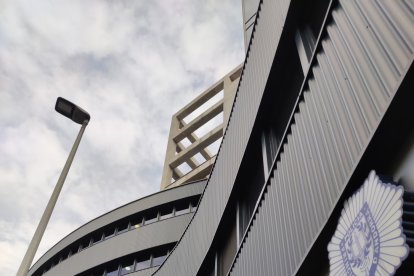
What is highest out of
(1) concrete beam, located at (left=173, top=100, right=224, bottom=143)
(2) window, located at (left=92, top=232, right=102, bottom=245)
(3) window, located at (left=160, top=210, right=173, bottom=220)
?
(1) concrete beam, located at (left=173, top=100, right=224, bottom=143)

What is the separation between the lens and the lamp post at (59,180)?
6.33m

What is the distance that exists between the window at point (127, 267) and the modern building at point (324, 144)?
14.1 m

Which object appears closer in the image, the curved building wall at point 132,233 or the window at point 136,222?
the curved building wall at point 132,233

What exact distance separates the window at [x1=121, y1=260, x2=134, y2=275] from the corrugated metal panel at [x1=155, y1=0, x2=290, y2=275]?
11.1m

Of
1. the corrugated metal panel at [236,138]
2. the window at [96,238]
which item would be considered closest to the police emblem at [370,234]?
the corrugated metal panel at [236,138]

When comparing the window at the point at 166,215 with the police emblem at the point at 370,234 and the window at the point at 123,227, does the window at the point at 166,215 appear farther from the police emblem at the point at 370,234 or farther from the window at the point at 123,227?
the police emblem at the point at 370,234

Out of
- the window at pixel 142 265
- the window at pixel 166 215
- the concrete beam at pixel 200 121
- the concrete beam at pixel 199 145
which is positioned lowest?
the window at pixel 142 265

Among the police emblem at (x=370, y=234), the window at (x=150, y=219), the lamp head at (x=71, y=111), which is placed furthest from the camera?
the window at (x=150, y=219)

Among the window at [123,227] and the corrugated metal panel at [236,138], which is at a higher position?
the window at [123,227]

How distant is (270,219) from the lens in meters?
4.97

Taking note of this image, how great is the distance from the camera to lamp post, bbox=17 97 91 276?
20.8ft

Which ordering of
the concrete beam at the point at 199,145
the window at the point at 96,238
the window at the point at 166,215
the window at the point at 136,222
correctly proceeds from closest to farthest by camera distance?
1. the window at the point at 166,215
2. the window at the point at 136,222
3. the window at the point at 96,238
4. the concrete beam at the point at 199,145

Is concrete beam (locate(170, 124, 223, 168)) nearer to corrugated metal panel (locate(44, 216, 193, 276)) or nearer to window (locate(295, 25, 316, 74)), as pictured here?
corrugated metal panel (locate(44, 216, 193, 276))

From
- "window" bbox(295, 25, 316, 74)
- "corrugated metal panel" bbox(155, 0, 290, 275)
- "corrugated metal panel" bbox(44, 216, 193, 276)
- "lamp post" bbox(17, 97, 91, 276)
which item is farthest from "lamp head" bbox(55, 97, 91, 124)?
"corrugated metal panel" bbox(44, 216, 193, 276)
